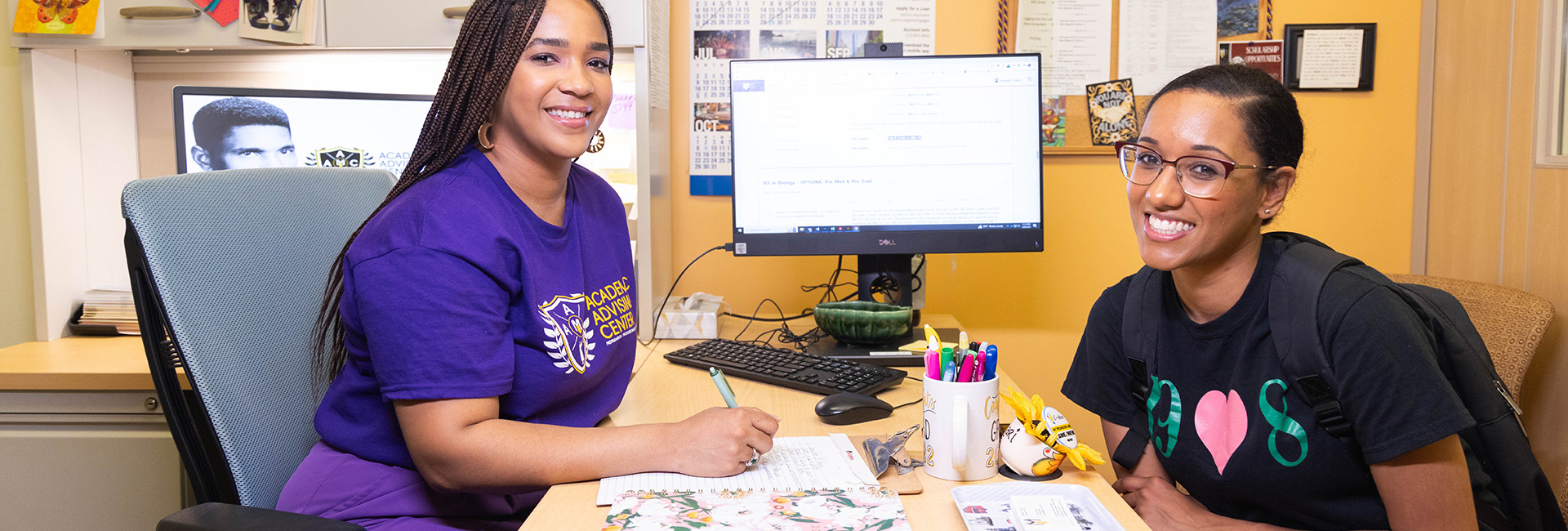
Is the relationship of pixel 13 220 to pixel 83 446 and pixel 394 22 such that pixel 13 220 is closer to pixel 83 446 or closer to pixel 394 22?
pixel 83 446

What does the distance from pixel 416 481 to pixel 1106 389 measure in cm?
83

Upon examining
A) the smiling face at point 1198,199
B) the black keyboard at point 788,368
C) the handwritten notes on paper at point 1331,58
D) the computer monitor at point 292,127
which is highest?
the handwritten notes on paper at point 1331,58

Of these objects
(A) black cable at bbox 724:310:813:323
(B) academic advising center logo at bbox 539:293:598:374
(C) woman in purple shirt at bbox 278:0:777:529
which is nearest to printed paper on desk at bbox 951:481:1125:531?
(C) woman in purple shirt at bbox 278:0:777:529

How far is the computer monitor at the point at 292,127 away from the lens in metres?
1.67

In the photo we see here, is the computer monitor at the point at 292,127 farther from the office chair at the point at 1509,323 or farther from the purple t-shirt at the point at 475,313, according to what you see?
the office chair at the point at 1509,323

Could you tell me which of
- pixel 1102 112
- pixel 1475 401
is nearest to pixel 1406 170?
pixel 1102 112

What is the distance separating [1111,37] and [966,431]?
1.36m

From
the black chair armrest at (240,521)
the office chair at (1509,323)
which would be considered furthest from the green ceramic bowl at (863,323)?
the black chair armrest at (240,521)

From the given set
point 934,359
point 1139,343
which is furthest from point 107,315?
point 1139,343

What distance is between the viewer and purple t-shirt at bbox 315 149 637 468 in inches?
35.4

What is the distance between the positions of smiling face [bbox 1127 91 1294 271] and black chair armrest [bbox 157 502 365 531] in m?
0.88

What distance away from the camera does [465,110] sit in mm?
1079

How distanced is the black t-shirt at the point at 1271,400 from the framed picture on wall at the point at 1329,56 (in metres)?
1.07

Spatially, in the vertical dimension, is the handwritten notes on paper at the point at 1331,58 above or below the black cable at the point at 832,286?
above
